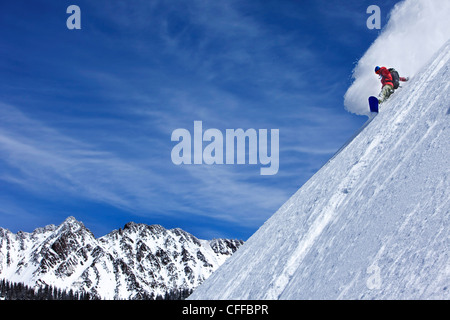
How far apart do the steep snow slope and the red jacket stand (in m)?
5.89

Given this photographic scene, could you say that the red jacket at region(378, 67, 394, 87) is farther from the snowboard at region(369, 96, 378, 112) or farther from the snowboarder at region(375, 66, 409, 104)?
the snowboard at region(369, 96, 378, 112)

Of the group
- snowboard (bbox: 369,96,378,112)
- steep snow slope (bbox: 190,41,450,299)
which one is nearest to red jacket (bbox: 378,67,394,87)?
snowboard (bbox: 369,96,378,112)

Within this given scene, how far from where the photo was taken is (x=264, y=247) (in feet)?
48.9

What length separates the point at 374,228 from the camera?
31.2ft

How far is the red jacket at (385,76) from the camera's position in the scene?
23656 mm

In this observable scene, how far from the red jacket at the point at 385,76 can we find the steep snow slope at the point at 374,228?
5894 mm

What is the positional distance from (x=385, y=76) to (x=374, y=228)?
1690cm

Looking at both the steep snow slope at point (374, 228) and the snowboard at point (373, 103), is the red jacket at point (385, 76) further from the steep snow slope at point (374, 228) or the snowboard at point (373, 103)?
the steep snow slope at point (374, 228)

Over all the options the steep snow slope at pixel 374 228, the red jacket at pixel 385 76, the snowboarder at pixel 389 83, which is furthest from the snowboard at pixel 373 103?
the steep snow slope at pixel 374 228
